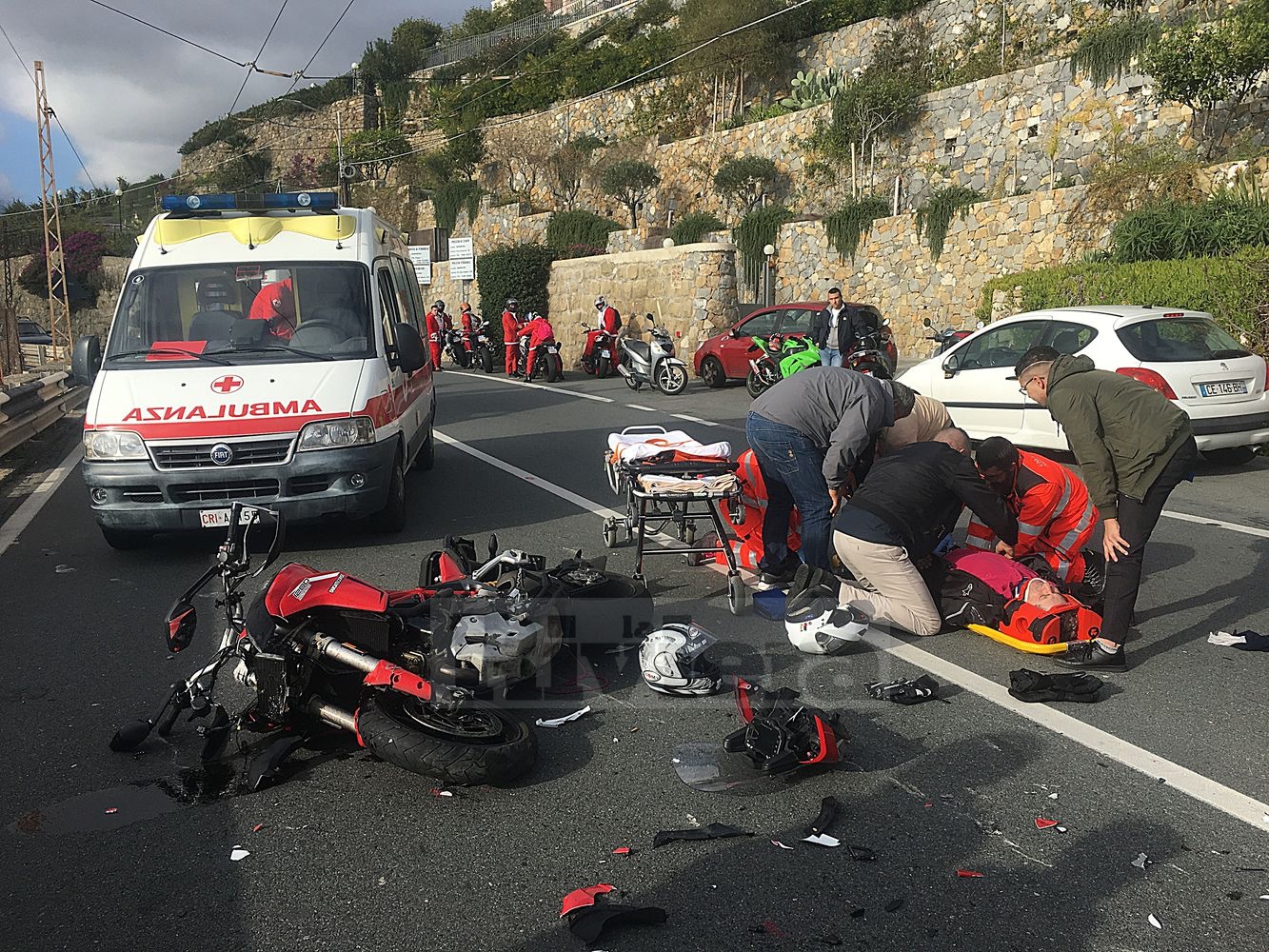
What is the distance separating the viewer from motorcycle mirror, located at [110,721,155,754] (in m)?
4.19

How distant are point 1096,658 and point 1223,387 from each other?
238 inches

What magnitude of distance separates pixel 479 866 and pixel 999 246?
22.3 metres

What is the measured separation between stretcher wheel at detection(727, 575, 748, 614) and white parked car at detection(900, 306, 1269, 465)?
538 centimetres

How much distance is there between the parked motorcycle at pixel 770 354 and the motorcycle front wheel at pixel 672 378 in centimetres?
128

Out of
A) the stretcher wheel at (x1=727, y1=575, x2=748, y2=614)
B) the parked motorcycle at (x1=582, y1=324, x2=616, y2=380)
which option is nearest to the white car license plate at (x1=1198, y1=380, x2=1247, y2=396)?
the stretcher wheel at (x1=727, y1=575, x2=748, y2=614)

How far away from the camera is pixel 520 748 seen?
3.88 m

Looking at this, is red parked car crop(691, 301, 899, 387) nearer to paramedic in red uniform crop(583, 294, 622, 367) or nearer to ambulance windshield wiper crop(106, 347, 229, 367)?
paramedic in red uniform crop(583, 294, 622, 367)

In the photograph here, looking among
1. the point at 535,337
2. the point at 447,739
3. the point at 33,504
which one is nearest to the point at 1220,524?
the point at 447,739

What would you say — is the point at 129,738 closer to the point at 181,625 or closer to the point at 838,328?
the point at 181,625

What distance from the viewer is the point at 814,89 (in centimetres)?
3234

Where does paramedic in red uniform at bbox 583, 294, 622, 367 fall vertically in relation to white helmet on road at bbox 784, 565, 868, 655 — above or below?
above

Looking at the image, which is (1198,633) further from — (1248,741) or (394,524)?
(394,524)

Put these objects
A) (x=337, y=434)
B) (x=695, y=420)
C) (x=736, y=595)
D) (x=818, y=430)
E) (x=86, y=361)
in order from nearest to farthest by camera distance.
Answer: (x=736, y=595) → (x=818, y=430) → (x=337, y=434) → (x=86, y=361) → (x=695, y=420)

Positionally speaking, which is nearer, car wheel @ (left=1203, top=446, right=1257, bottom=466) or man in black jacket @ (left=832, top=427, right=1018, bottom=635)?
man in black jacket @ (left=832, top=427, right=1018, bottom=635)
